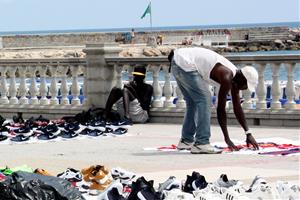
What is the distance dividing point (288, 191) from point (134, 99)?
814 centimetres

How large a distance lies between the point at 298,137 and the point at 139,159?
3116mm

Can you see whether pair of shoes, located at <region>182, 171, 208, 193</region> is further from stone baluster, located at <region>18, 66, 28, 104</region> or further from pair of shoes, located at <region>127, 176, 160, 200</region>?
stone baluster, located at <region>18, 66, 28, 104</region>

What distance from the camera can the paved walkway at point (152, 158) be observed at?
10.0 m

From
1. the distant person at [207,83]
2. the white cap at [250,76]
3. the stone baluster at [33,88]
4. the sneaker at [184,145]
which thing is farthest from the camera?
the stone baluster at [33,88]

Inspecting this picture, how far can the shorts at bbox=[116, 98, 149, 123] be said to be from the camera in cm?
1593

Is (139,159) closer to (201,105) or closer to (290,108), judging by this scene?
(201,105)

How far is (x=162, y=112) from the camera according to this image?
1619 cm

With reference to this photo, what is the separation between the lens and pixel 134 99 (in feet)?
52.1

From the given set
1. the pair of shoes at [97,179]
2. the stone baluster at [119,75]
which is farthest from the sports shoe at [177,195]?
the stone baluster at [119,75]

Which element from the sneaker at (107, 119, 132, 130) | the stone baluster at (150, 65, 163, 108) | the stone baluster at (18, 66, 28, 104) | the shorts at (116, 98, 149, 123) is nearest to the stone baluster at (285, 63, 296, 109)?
the stone baluster at (150, 65, 163, 108)

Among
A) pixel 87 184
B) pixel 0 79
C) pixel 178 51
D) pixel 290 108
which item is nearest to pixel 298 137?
pixel 290 108

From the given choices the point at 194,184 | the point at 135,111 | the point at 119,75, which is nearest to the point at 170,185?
the point at 194,184

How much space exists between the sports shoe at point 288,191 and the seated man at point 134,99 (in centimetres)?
788

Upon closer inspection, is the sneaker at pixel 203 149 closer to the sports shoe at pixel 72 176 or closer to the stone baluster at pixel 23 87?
the sports shoe at pixel 72 176
